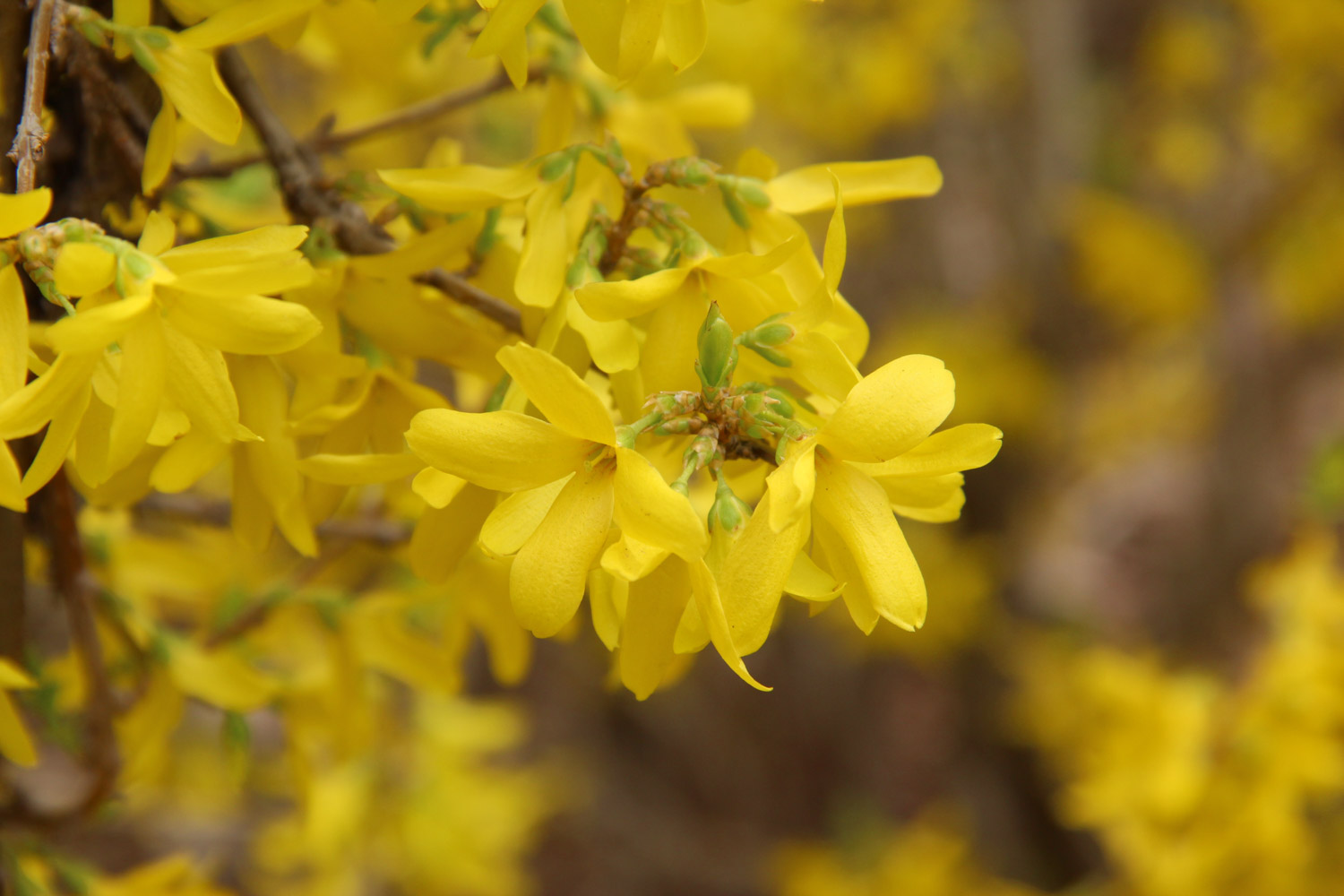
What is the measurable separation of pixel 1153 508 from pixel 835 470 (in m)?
5.96

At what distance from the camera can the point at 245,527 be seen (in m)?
0.75

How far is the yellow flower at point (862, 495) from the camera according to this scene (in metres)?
0.54

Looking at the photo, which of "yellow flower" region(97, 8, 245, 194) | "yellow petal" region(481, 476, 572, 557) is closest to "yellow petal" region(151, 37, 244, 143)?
"yellow flower" region(97, 8, 245, 194)

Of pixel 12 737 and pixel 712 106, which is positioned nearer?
pixel 12 737

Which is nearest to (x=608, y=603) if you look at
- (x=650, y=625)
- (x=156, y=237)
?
(x=650, y=625)

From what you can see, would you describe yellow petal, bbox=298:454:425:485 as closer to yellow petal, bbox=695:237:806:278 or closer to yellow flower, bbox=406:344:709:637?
yellow flower, bbox=406:344:709:637

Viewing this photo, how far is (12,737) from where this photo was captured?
2.49ft

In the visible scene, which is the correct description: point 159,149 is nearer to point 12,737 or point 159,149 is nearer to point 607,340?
point 607,340

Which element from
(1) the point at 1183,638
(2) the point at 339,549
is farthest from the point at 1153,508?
(2) the point at 339,549

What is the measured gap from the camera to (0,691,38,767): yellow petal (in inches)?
29.7

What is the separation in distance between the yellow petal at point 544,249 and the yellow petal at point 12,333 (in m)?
0.28

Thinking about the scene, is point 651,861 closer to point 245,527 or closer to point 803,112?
point 803,112

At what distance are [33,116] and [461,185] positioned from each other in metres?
0.26

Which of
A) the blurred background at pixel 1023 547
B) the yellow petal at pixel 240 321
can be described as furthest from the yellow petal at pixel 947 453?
the blurred background at pixel 1023 547
